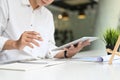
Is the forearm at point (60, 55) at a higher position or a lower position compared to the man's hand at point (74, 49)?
lower

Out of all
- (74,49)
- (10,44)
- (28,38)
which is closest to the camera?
(28,38)

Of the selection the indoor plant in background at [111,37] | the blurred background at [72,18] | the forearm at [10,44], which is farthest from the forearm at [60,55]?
the blurred background at [72,18]

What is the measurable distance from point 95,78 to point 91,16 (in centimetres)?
1559

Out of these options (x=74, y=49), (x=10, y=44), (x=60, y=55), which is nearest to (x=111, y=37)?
(x=74, y=49)

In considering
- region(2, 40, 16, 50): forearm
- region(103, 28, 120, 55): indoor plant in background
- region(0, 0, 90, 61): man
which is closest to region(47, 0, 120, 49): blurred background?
region(0, 0, 90, 61): man

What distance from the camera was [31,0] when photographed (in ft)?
7.60

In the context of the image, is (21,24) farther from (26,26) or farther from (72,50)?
(72,50)

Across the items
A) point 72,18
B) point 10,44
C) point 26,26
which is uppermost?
point 72,18

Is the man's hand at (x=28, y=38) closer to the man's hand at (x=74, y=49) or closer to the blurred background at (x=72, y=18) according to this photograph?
the man's hand at (x=74, y=49)

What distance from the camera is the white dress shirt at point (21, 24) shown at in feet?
7.09

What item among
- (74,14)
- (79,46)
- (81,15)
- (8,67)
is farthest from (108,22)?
(74,14)

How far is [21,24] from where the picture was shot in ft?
7.34

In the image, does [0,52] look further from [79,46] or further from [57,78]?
[57,78]

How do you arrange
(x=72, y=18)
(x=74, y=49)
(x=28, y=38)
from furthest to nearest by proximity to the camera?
(x=72, y=18)
(x=74, y=49)
(x=28, y=38)
